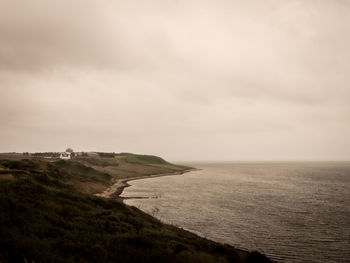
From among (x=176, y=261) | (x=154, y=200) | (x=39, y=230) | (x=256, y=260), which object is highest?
(x=39, y=230)

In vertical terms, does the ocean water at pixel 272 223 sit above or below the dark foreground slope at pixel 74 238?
below

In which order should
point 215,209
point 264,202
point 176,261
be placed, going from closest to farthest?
point 176,261
point 215,209
point 264,202

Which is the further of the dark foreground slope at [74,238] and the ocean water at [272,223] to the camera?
the ocean water at [272,223]

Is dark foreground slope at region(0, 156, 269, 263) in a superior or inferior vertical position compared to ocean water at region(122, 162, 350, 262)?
superior

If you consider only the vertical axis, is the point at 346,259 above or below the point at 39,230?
below

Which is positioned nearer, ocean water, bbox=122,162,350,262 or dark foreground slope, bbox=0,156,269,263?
dark foreground slope, bbox=0,156,269,263

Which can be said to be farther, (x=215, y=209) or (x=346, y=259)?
(x=215, y=209)

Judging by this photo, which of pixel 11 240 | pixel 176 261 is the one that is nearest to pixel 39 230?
pixel 11 240

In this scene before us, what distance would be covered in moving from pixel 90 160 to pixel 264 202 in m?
125

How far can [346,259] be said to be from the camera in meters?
25.6

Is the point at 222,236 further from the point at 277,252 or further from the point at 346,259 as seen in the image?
the point at 346,259

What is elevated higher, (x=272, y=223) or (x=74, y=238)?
(x=74, y=238)

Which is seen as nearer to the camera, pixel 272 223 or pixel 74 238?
pixel 74 238

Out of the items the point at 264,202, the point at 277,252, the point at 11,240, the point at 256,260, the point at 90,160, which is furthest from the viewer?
the point at 90,160
